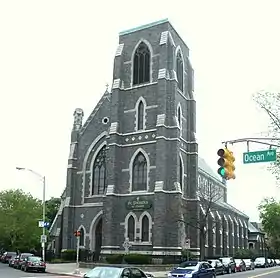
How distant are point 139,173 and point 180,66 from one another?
13188 millimetres

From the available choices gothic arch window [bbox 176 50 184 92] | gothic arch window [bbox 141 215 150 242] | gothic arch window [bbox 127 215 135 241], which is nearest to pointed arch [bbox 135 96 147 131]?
gothic arch window [bbox 176 50 184 92]

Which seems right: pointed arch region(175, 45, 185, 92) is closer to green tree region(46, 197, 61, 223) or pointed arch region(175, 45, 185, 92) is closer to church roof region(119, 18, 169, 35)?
church roof region(119, 18, 169, 35)

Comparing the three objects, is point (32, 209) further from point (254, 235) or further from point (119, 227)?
point (254, 235)

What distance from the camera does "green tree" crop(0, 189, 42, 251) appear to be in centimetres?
6141

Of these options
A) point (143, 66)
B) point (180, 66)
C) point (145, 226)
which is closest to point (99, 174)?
point (145, 226)

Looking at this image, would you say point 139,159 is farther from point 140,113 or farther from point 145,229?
point 145,229

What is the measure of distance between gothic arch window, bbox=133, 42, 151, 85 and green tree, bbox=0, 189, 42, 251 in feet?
79.1

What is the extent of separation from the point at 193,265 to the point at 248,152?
10230mm

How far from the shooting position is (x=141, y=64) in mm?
52188

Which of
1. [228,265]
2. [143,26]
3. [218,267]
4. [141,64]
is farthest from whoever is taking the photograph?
[143,26]

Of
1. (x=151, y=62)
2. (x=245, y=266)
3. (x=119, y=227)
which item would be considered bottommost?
(x=245, y=266)

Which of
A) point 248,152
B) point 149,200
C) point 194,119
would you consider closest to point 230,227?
point 194,119

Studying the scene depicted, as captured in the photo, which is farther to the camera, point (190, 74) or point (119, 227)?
point (190, 74)

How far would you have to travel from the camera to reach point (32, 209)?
211ft
